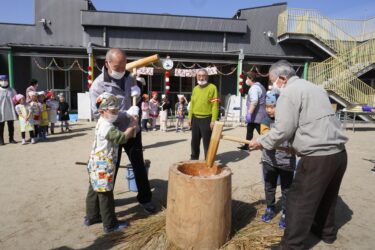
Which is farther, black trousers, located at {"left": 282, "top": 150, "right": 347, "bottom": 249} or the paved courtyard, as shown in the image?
the paved courtyard

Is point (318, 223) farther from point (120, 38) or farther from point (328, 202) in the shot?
point (120, 38)

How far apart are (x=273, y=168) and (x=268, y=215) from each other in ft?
1.87

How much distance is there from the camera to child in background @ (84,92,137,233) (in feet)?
9.85

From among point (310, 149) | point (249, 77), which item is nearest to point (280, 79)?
point (310, 149)

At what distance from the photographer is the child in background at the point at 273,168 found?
3.40 meters

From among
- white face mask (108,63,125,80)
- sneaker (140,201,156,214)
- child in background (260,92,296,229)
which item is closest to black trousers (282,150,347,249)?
child in background (260,92,296,229)

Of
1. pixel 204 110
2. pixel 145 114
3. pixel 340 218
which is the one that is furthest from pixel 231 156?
pixel 145 114

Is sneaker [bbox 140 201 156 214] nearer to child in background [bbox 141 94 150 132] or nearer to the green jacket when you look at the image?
the green jacket

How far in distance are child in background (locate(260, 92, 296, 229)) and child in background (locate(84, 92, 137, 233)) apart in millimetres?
1556

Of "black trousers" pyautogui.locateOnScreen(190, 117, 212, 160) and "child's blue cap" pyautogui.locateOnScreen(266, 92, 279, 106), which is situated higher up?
"child's blue cap" pyautogui.locateOnScreen(266, 92, 279, 106)

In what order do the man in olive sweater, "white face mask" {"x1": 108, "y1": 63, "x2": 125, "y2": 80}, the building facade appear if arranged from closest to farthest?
"white face mask" {"x1": 108, "y1": 63, "x2": 125, "y2": 80}
the man in olive sweater
the building facade

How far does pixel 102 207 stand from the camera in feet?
10.4

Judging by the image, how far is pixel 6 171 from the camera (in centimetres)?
547

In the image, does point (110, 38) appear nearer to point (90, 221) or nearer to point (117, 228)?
point (90, 221)
